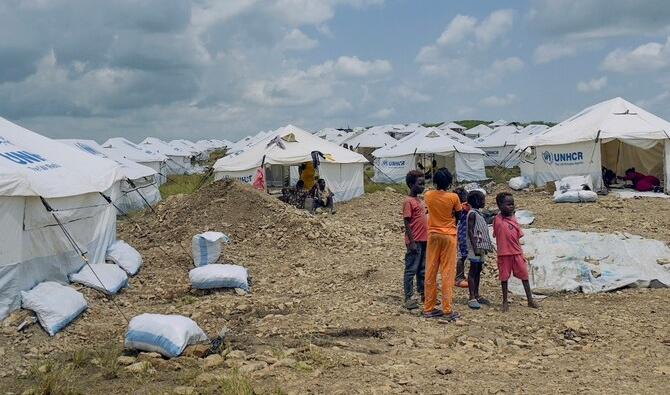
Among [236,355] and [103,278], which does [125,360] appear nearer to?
[236,355]

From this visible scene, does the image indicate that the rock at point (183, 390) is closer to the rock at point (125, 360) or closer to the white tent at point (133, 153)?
the rock at point (125, 360)

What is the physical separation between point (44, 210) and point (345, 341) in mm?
4066

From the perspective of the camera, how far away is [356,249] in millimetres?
10859

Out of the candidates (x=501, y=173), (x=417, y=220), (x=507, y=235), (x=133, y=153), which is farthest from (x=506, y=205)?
(x=133, y=153)

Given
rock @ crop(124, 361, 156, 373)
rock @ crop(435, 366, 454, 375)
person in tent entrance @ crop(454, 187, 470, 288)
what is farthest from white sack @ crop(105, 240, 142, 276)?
rock @ crop(435, 366, 454, 375)

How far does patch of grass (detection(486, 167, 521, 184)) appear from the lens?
27531mm

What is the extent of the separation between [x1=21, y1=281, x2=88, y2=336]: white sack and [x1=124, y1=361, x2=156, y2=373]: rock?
1644 millimetres

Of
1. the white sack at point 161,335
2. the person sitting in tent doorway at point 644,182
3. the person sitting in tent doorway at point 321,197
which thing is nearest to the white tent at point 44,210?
the white sack at point 161,335

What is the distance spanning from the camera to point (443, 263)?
6332 mm

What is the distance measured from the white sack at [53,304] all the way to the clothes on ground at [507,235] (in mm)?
4499

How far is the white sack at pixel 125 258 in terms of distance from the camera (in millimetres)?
9452

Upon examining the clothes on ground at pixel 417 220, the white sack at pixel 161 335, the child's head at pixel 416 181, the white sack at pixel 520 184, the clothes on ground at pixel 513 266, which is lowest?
the white sack at pixel 161 335

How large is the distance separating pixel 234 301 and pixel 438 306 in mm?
2367

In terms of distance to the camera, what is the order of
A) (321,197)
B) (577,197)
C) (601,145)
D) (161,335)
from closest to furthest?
(161,335) → (577,197) → (321,197) → (601,145)
